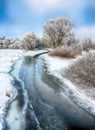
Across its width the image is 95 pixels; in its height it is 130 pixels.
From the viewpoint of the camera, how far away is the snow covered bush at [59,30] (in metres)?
58.5

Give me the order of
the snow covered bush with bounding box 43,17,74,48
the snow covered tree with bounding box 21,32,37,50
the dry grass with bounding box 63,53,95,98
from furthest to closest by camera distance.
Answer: the snow covered tree with bounding box 21,32,37,50, the snow covered bush with bounding box 43,17,74,48, the dry grass with bounding box 63,53,95,98

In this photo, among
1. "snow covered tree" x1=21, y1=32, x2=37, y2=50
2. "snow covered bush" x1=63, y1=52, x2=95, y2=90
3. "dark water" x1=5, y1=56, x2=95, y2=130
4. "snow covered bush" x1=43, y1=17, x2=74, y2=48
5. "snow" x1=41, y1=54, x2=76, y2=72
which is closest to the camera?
"dark water" x1=5, y1=56, x2=95, y2=130

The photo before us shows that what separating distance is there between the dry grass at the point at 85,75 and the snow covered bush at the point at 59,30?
142 ft

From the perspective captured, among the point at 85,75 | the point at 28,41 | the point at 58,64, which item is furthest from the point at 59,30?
the point at 85,75

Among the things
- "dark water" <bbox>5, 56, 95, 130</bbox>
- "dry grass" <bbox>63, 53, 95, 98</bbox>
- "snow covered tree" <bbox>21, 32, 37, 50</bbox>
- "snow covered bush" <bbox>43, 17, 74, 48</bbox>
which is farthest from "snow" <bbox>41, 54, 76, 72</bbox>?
"snow covered tree" <bbox>21, 32, 37, 50</bbox>

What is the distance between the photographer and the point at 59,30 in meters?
58.5

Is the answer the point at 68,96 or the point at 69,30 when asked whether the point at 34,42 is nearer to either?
the point at 69,30

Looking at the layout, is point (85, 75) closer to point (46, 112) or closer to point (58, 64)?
point (46, 112)

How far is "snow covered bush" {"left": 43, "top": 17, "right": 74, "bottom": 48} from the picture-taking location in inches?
2305

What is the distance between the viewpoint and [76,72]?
1515 centimetres

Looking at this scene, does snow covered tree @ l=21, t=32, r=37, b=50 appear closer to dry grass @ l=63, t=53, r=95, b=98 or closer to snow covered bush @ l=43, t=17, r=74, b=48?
snow covered bush @ l=43, t=17, r=74, b=48

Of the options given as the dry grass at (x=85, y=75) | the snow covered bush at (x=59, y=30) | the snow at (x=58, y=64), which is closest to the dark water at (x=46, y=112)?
the dry grass at (x=85, y=75)

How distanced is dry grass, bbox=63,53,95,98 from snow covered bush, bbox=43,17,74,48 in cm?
4325

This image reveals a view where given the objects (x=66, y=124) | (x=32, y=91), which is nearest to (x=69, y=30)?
(x=32, y=91)
